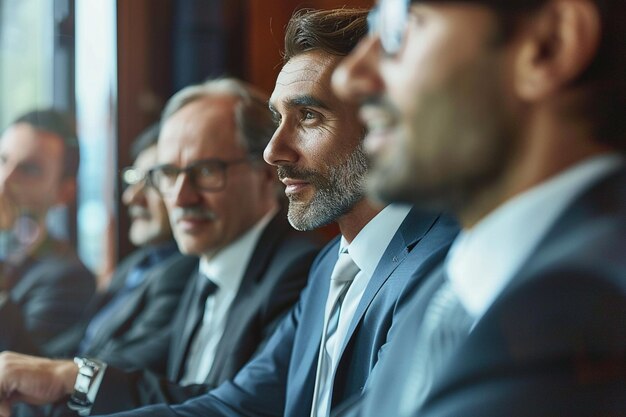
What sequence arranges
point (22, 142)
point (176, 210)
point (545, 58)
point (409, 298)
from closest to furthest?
A: point (545, 58)
point (409, 298)
point (176, 210)
point (22, 142)

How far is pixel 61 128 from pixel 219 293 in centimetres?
144

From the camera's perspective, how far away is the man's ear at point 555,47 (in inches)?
28.2

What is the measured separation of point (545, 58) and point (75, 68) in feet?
11.9

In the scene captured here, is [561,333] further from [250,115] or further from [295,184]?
[250,115]

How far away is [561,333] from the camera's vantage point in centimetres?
69

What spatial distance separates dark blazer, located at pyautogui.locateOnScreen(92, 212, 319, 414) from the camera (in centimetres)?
178

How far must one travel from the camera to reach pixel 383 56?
2.69 feet

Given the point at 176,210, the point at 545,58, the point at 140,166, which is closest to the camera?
the point at 545,58

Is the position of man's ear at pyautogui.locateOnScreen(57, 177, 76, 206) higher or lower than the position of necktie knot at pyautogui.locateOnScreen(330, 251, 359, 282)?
lower

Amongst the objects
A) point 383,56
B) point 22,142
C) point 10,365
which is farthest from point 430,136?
point 22,142

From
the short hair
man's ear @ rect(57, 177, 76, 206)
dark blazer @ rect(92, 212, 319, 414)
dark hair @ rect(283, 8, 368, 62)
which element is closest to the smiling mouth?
dark hair @ rect(283, 8, 368, 62)

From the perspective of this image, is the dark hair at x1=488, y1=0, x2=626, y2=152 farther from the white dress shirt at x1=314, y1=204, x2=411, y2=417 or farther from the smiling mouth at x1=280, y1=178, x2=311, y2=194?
the smiling mouth at x1=280, y1=178, x2=311, y2=194

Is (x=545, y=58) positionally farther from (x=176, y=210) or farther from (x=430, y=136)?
(x=176, y=210)

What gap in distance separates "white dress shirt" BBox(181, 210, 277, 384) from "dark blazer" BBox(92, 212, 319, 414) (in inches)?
1.2
